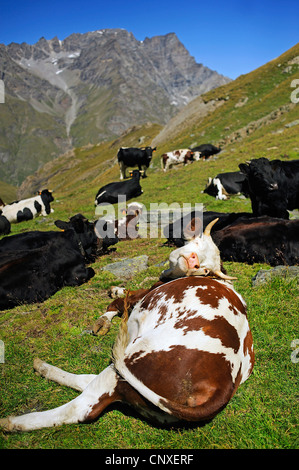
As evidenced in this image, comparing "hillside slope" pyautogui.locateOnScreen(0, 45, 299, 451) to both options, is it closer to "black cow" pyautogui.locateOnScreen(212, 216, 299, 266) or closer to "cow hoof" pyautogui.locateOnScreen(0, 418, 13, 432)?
"cow hoof" pyautogui.locateOnScreen(0, 418, 13, 432)

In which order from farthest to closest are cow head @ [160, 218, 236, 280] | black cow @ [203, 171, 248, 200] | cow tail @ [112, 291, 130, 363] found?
black cow @ [203, 171, 248, 200] → cow head @ [160, 218, 236, 280] → cow tail @ [112, 291, 130, 363]

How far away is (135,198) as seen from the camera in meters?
19.4

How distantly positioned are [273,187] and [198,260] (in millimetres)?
7223

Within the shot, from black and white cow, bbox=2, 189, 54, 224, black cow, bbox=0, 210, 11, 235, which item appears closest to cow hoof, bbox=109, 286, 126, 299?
black cow, bbox=0, 210, 11, 235

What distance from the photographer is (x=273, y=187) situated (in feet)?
35.3

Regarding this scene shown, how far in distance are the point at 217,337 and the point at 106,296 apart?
12.9 feet

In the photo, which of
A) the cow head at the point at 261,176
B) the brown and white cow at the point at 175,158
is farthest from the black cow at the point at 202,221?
the brown and white cow at the point at 175,158

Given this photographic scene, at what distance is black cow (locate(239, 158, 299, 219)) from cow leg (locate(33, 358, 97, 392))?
8.34m

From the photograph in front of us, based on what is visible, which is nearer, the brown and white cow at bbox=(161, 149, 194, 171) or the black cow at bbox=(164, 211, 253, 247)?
the black cow at bbox=(164, 211, 253, 247)

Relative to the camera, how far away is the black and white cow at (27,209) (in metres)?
18.5

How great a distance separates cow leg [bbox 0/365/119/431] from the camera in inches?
134

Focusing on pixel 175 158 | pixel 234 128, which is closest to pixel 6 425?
pixel 175 158
